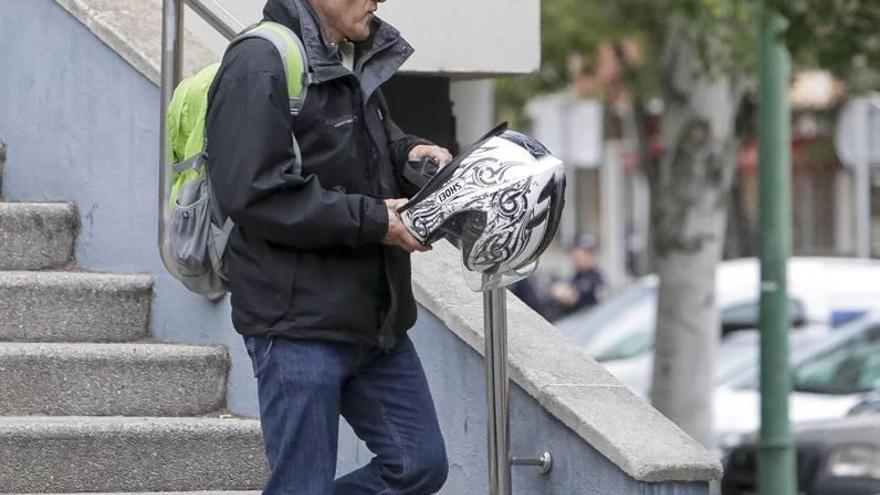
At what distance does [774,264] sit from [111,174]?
4.72m

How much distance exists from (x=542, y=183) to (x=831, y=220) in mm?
40302

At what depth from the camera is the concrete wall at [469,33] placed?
7.27 m

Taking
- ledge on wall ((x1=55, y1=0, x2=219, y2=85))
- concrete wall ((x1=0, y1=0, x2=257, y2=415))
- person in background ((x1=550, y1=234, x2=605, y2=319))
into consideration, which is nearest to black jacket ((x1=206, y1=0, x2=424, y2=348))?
concrete wall ((x1=0, y1=0, x2=257, y2=415))

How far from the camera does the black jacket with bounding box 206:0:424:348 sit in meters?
4.23

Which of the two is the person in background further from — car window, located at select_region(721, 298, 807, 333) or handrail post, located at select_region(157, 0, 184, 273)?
handrail post, located at select_region(157, 0, 184, 273)

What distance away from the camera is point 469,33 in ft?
24.2

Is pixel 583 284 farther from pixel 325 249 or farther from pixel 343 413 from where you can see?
pixel 325 249

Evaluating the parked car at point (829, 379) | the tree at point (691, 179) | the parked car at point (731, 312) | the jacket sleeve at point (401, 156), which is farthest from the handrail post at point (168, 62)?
the parked car at point (731, 312)

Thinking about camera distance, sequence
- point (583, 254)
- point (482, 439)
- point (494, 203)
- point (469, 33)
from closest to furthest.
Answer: point (494, 203) < point (482, 439) < point (469, 33) < point (583, 254)

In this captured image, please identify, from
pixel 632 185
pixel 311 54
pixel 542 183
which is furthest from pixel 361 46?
pixel 632 185

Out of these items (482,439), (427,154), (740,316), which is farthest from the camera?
(740,316)

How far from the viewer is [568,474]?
17.1 ft

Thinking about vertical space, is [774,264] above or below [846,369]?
above

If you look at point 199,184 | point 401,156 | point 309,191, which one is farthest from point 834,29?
point 309,191
